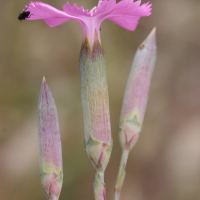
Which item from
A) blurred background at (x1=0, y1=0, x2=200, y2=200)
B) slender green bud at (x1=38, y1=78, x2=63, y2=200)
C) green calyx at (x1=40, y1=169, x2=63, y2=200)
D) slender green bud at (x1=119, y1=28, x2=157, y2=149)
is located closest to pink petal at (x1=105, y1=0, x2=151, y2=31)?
slender green bud at (x1=119, y1=28, x2=157, y2=149)

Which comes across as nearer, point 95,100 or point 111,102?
point 95,100

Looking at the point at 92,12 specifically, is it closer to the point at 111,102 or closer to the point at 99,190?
the point at 99,190

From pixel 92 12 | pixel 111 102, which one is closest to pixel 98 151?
pixel 92 12

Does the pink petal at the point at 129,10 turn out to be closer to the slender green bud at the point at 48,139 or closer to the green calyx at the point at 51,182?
the slender green bud at the point at 48,139

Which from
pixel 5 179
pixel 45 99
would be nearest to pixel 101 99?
pixel 45 99

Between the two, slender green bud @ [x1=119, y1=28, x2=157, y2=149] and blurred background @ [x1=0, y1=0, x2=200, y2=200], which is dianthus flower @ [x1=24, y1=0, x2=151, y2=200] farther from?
blurred background @ [x1=0, y1=0, x2=200, y2=200]

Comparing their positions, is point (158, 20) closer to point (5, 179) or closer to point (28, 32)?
point (28, 32)
